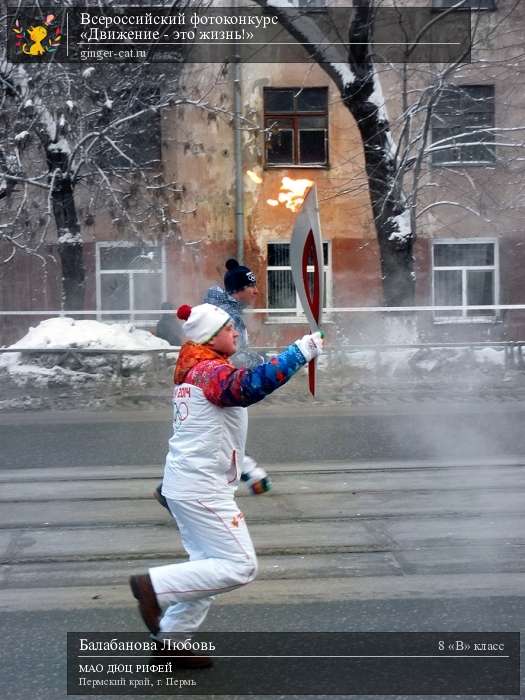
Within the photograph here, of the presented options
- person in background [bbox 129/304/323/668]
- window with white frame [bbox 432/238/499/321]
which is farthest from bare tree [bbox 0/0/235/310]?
person in background [bbox 129/304/323/668]

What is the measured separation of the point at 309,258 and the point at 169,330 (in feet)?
36.5

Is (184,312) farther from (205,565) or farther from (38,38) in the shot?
(38,38)

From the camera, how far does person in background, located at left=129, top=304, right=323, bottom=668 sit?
144 inches

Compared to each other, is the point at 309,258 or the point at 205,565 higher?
the point at 309,258

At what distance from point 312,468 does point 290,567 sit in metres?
2.78

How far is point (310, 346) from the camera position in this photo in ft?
11.9

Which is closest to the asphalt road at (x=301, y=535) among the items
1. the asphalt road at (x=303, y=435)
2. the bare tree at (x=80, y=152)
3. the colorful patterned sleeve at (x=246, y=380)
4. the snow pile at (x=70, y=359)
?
the asphalt road at (x=303, y=435)

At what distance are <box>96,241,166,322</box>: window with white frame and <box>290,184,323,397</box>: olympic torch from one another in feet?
50.9

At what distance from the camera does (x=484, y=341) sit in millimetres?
14688

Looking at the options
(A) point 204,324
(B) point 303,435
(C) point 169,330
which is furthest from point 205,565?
(C) point 169,330

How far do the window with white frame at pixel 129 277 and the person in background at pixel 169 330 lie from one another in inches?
165

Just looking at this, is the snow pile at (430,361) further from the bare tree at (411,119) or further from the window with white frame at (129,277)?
the window with white frame at (129,277)

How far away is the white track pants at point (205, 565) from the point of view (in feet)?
12.1

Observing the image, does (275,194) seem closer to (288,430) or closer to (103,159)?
(103,159)
